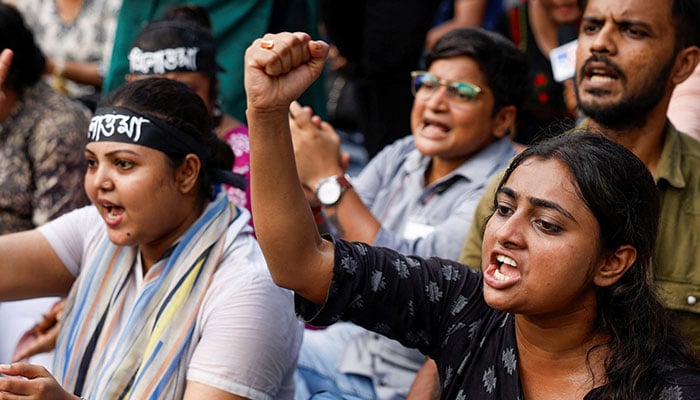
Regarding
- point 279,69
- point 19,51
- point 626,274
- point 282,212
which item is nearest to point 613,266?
point 626,274

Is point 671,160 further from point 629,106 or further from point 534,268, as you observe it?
point 534,268

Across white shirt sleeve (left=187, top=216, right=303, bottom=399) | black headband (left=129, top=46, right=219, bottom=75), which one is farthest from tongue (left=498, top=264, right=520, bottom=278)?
black headband (left=129, top=46, right=219, bottom=75)

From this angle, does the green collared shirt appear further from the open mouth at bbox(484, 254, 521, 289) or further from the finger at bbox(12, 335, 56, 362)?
the finger at bbox(12, 335, 56, 362)

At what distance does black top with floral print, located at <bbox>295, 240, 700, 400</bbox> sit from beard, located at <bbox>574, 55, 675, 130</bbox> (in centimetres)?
86

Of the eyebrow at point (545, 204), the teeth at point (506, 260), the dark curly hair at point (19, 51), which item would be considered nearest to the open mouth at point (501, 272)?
the teeth at point (506, 260)

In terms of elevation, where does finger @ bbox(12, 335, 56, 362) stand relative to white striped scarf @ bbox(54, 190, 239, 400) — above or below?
below

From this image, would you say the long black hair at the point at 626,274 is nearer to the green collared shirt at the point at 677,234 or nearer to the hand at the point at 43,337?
the green collared shirt at the point at 677,234

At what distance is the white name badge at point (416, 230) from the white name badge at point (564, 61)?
1.17 meters

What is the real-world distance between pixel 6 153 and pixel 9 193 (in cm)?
16

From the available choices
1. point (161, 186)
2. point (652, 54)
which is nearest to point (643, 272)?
point (652, 54)

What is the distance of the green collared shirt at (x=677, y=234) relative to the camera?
9.28ft

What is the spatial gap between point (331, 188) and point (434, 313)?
99 centimetres

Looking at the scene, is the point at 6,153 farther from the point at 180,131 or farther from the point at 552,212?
the point at 552,212

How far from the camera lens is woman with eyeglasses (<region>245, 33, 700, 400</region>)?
85.6 inches
